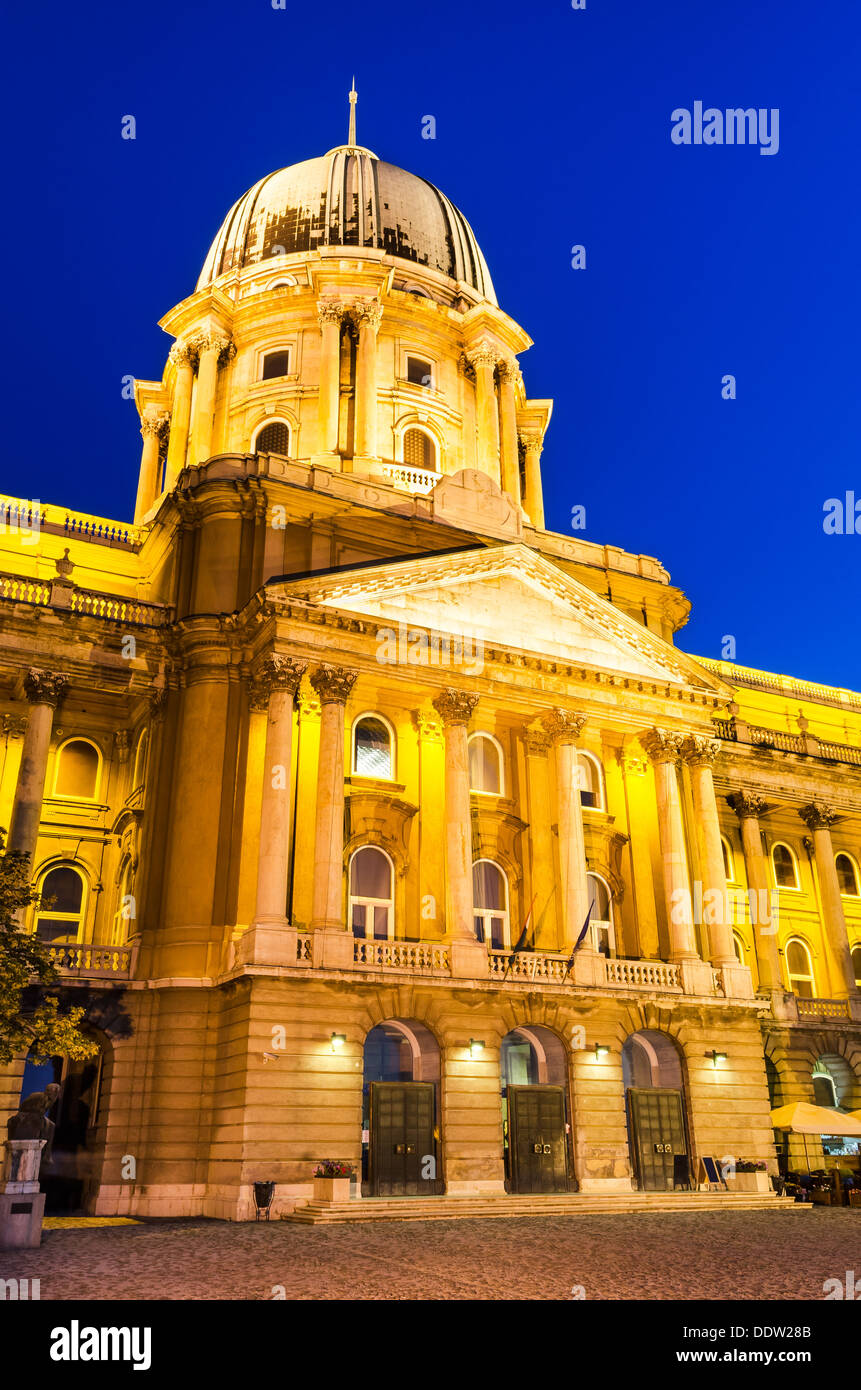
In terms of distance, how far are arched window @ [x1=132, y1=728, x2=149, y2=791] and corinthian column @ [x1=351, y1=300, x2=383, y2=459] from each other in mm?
15270

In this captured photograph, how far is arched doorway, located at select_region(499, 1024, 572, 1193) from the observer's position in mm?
29219

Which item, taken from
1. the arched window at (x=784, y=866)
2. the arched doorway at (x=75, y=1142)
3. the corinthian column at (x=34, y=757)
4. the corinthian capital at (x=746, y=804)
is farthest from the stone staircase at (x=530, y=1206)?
the arched window at (x=784, y=866)

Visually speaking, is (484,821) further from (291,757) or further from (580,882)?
(291,757)

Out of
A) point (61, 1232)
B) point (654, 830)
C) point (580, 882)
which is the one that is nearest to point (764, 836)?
point (654, 830)

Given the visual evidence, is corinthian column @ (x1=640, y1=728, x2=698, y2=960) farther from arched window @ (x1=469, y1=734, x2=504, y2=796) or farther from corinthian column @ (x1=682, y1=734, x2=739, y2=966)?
arched window @ (x1=469, y1=734, x2=504, y2=796)

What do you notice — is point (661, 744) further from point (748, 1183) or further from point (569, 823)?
point (748, 1183)

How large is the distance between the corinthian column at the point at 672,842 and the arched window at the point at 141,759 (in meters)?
15.2

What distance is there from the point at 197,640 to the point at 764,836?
→ 24.3 meters

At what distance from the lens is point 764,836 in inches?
1772

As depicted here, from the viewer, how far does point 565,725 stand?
3406 cm

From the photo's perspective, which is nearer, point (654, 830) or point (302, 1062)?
point (302, 1062)

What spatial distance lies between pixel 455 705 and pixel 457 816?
3258 mm

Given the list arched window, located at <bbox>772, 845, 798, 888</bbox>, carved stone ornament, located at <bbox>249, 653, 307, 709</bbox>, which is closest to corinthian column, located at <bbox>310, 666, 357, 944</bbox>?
carved stone ornament, located at <bbox>249, 653, 307, 709</bbox>

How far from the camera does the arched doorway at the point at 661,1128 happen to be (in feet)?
100
